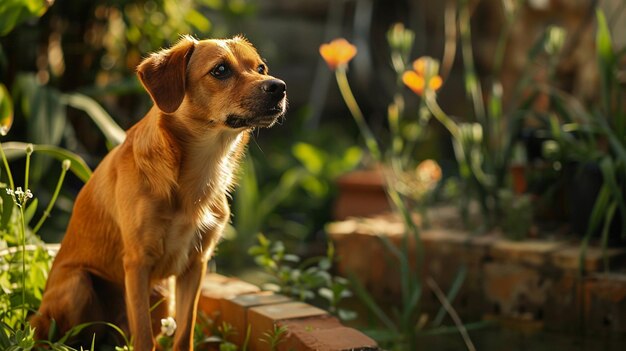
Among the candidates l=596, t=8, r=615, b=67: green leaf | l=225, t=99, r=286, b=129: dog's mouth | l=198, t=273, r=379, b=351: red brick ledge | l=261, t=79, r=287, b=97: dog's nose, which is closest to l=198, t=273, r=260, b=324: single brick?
l=198, t=273, r=379, b=351: red brick ledge

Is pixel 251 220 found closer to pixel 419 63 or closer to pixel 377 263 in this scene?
pixel 377 263

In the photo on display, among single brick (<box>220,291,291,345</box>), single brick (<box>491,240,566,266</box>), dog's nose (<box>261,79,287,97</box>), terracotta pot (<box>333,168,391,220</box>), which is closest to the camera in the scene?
dog's nose (<box>261,79,287,97</box>)

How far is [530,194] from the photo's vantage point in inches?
145

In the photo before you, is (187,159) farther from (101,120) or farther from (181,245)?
(101,120)

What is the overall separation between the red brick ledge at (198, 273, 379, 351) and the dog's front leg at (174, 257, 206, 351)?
0.74 feet

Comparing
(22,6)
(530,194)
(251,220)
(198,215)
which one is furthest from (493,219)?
(22,6)

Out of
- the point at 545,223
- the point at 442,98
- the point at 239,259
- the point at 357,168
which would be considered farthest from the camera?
the point at 442,98

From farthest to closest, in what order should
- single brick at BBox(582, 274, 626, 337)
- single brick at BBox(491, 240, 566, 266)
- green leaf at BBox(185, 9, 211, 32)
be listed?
green leaf at BBox(185, 9, 211, 32) < single brick at BBox(491, 240, 566, 266) < single brick at BBox(582, 274, 626, 337)

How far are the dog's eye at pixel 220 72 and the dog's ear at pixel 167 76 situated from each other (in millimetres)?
85

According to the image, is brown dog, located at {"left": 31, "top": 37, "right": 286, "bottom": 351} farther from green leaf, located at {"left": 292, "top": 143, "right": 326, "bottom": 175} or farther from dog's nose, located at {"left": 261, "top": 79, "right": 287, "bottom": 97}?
green leaf, located at {"left": 292, "top": 143, "right": 326, "bottom": 175}

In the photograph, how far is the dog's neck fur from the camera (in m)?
2.22

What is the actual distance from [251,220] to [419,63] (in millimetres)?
1485

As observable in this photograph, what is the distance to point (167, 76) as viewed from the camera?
7.29 ft

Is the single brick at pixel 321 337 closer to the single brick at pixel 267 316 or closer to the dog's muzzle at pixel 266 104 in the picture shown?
the single brick at pixel 267 316
